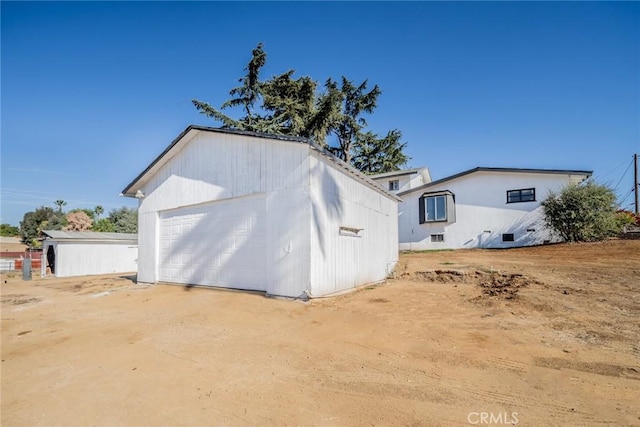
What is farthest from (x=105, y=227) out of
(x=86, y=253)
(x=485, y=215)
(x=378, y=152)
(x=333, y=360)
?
(x=333, y=360)

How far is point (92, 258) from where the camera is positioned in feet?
67.8

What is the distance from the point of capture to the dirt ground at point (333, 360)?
9.43 feet

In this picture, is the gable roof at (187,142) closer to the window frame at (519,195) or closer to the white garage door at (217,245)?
the white garage door at (217,245)

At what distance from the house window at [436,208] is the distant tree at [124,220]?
1542 inches

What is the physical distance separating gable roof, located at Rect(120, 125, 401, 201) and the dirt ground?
12.4ft

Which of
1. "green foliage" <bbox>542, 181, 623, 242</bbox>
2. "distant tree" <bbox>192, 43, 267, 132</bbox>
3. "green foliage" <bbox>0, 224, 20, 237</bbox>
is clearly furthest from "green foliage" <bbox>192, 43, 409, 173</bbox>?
"green foliage" <bbox>0, 224, 20, 237</bbox>

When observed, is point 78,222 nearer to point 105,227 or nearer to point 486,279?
point 105,227

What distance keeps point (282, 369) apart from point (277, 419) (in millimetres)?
1096

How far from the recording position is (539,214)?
18.5 meters

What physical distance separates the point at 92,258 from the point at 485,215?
1029 inches

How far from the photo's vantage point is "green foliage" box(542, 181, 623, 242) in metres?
15.6

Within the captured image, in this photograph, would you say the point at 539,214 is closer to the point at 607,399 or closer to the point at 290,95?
the point at 607,399

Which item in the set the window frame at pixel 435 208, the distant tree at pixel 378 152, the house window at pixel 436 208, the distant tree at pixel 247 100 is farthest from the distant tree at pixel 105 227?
the house window at pixel 436 208

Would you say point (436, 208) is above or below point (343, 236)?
above
